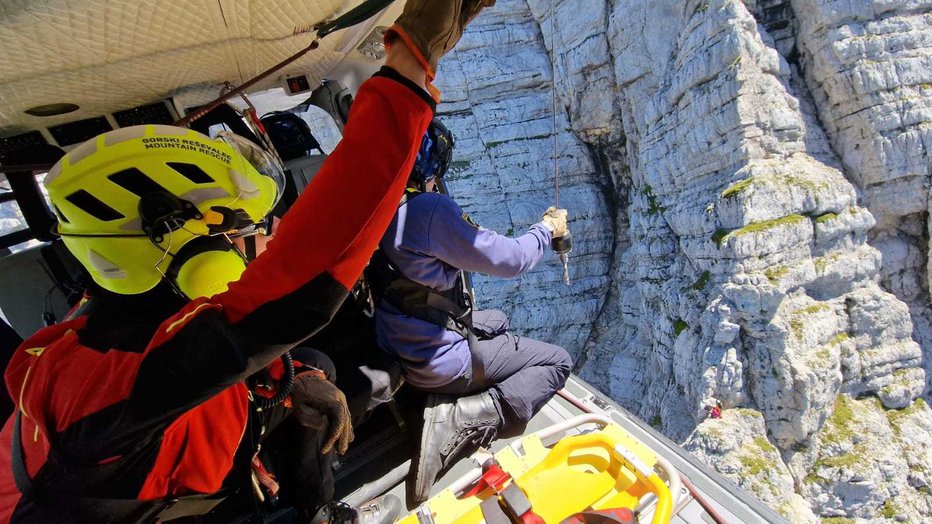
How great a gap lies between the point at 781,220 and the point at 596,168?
1296 cm

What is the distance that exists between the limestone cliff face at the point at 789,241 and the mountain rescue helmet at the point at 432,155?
20867 mm

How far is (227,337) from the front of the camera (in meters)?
0.97

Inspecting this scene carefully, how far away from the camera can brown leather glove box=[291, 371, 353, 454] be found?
2.01 meters

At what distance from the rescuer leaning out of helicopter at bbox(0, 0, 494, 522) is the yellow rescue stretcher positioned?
125 cm

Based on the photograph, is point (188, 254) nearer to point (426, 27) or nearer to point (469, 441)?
point (426, 27)

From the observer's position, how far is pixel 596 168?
29.7m

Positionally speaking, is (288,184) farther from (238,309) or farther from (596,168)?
(596,168)

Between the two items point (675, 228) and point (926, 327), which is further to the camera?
point (675, 228)

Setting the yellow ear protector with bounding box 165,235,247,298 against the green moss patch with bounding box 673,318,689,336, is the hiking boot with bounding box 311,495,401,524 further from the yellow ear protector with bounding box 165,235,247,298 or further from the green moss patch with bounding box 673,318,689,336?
the green moss patch with bounding box 673,318,689,336

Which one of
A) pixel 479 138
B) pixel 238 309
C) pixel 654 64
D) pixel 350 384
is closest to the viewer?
pixel 238 309

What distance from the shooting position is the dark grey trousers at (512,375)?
2947 millimetres

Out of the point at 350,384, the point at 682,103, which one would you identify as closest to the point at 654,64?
the point at 682,103

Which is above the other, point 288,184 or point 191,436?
point 288,184

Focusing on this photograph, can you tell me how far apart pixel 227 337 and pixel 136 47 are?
202 cm
